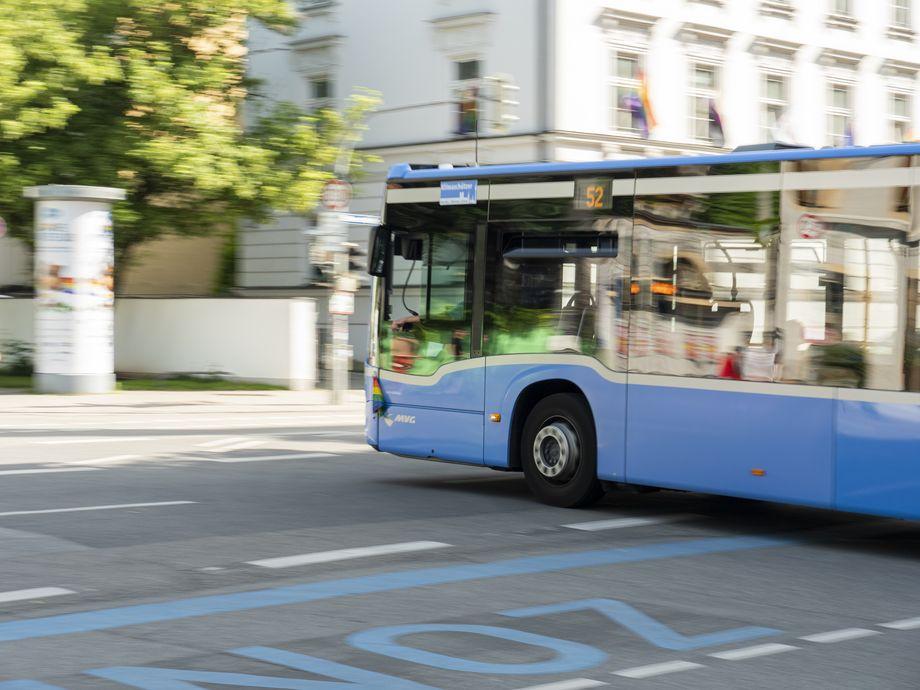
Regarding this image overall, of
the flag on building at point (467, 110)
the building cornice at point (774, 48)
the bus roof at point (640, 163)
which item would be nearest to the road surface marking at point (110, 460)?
the bus roof at point (640, 163)

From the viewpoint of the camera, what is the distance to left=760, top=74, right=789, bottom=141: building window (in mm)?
34812

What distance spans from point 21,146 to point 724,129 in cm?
1575

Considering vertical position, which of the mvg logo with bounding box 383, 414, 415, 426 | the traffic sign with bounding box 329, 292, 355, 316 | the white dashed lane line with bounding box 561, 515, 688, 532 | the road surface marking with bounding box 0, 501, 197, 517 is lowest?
the white dashed lane line with bounding box 561, 515, 688, 532

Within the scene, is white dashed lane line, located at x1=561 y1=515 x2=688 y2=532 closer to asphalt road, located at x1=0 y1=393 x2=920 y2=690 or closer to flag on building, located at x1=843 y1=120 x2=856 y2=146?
asphalt road, located at x1=0 y1=393 x2=920 y2=690

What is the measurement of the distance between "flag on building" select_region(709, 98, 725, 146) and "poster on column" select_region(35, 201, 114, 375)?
586 inches

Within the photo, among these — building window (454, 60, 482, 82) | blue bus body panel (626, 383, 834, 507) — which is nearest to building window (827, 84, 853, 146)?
A: building window (454, 60, 482, 82)

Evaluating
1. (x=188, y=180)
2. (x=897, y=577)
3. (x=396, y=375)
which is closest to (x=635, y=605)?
(x=897, y=577)

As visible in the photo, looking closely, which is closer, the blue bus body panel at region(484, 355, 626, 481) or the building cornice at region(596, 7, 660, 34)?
the blue bus body panel at region(484, 355, 626, 481)

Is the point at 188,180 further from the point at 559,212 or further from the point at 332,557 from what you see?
the point at 332,557

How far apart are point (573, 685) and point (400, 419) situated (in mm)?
6896

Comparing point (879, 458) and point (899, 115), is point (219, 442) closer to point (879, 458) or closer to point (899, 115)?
point (879, 458)

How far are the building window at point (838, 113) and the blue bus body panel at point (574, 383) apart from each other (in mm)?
26638

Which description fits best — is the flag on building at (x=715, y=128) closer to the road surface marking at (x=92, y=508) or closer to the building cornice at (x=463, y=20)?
the building cornice at (x=463, y=20)

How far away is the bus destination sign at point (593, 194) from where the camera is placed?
10.9 m
